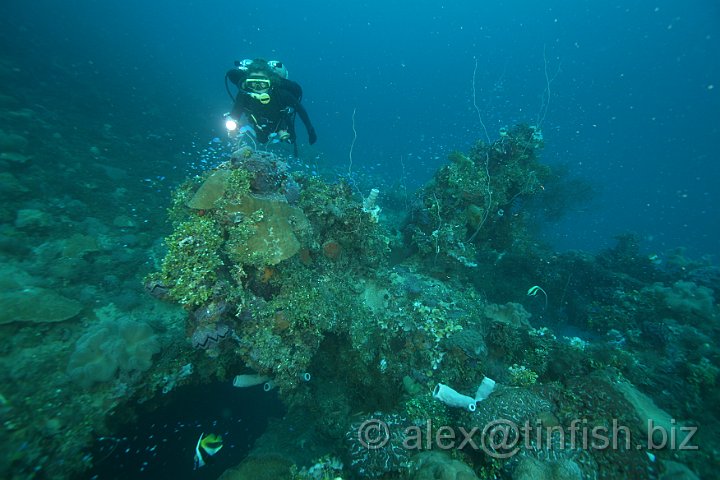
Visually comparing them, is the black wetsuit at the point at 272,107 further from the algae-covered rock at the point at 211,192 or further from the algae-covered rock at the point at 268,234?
the algae-covered rock at the point at 268,234

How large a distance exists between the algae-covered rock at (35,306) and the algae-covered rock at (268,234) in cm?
456

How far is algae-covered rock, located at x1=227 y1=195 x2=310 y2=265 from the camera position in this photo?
16.3 ft

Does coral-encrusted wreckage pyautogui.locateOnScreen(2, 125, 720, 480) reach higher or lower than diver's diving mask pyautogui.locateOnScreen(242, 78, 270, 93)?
lower

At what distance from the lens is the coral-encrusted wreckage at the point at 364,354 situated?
4527mm

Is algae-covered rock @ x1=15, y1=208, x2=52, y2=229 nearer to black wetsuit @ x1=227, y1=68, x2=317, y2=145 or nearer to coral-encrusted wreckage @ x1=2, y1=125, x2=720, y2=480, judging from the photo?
coral-encrusted wreckage @ x1=2, y1=125, x2=720, y2=480

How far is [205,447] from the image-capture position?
4145 mm

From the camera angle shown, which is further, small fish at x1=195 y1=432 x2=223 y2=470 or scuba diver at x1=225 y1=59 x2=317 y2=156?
scuba diver at x1=225 y1=59 x2=317 y2=156

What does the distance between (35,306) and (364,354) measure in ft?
22.1

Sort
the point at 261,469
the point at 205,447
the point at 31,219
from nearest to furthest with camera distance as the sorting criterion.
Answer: the point at 205,447 → the point at 261,469 → the point at 31,219

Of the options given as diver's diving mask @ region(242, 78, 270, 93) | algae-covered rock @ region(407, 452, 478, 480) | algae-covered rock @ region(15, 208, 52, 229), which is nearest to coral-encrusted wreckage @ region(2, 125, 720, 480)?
algae-covered rock @ region(407, 452, 478, 480)

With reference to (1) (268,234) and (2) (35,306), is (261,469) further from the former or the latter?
(2) (35,306)

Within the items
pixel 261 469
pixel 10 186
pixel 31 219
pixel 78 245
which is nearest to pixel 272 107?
pixel 78 245

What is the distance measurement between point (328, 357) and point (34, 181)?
12140mm

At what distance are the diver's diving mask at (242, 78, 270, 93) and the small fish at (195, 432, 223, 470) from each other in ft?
26.1
